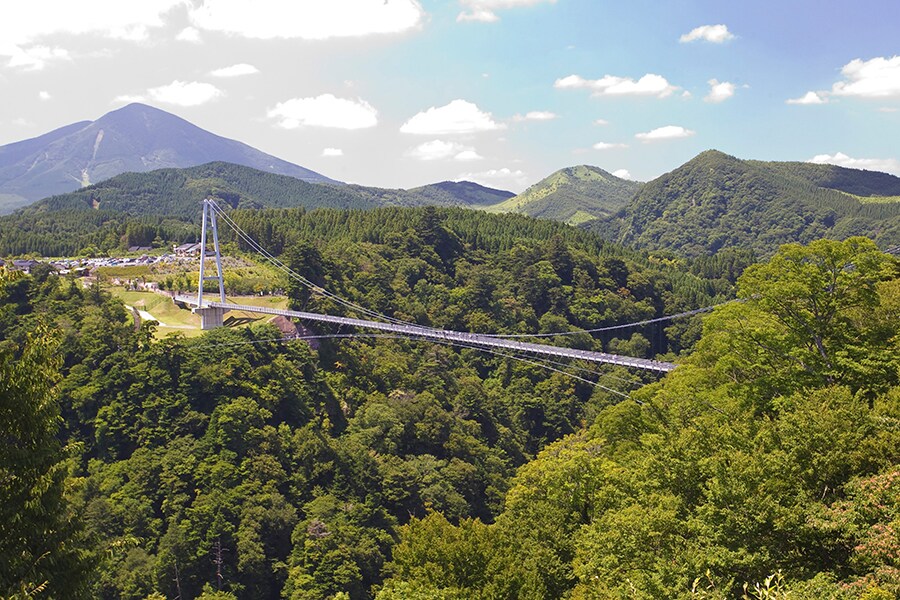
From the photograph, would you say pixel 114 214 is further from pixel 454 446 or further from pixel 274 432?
pixel 454 446

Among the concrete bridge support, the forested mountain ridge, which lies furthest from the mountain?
the concrete bridge support

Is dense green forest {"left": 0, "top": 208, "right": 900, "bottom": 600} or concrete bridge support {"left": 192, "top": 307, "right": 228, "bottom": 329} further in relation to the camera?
concrete bridge support {"left": 192, "top": 307, "right": 228, "bottom": 329}

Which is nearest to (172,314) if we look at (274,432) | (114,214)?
(274,432)

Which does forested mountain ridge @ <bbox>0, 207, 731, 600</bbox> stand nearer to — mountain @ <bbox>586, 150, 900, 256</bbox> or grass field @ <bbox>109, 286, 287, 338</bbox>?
grass field @ <bbox>109, 286, 287, 338</bbox>

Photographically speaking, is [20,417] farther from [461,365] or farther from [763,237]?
[763,237]

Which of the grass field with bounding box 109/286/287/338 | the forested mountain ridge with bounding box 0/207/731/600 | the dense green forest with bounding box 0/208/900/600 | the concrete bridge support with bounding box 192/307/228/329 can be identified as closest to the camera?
the dense green forest with bounding box 0/208/900/600

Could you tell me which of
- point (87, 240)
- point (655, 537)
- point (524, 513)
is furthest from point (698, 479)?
point (87, 240)
